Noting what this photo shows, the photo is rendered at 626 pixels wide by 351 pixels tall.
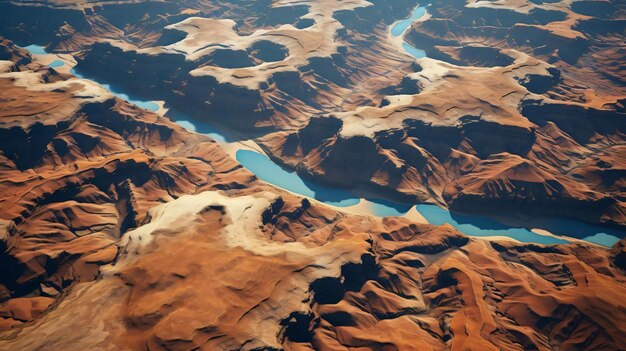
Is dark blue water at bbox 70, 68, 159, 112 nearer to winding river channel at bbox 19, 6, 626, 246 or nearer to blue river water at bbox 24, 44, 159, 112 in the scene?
blue river water at bbox 24, 44, 159, 112

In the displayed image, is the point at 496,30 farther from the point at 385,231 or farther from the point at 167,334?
the point at 167,334

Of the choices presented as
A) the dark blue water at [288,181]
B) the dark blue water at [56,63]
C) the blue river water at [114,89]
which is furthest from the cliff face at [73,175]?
the dark blue water at [56,63]

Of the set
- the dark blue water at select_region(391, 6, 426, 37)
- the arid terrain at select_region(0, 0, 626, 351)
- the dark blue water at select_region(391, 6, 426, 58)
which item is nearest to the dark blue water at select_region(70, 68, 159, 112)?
the arid terrain at select_region(0, 0, 626, 351)

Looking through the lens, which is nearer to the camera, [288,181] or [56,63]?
[288,181]

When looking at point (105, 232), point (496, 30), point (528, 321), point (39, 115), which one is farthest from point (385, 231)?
point (496, 30)

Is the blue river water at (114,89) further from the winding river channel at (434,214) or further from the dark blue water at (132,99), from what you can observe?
the winding river channel at (434,214)

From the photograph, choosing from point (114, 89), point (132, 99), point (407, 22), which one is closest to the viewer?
point (132, 99)

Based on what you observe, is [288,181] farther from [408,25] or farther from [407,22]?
[407,22]

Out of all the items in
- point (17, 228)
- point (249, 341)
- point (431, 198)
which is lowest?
point (431, 198)

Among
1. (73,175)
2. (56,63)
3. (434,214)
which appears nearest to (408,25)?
(434,214)
